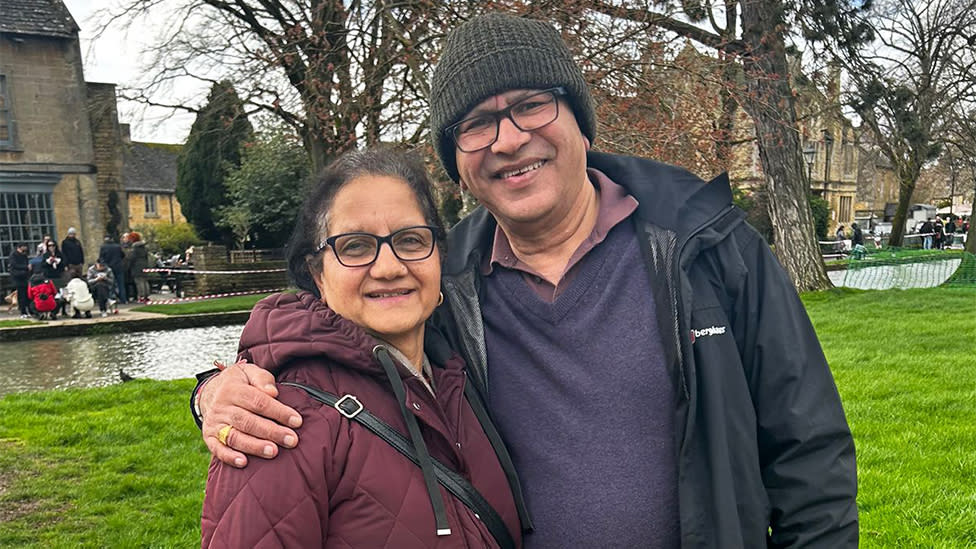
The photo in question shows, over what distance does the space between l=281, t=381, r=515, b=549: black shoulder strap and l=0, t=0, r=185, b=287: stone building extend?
21.9m

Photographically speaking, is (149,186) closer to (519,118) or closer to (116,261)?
(116,261)

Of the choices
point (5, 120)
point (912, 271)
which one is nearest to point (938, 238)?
point (912, 271)

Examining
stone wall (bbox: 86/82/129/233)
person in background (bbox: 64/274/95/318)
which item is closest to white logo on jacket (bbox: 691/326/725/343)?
person in background (bbox: 64/274/95/318)

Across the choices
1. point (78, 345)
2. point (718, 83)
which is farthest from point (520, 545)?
point (78, 345)

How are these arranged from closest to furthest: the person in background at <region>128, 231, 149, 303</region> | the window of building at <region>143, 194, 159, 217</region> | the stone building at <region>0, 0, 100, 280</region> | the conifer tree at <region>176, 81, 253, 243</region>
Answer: the person in background at <region>128, 231, 149, 303</region>
the stone building at <region>0, 0, 100, 280</region>
the conifer tree at <region>176, 81, 253, 243</region>
the window of building at <region>143, 194, 159, 217</region>

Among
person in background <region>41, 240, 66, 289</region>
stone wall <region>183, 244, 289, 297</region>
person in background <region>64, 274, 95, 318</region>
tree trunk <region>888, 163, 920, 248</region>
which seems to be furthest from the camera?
tree trunk <region>888, 163, 920, 248</region>

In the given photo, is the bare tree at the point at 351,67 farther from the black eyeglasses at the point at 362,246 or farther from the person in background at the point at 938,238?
the person in background at the point at 938,238

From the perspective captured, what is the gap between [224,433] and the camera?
58.3 inches

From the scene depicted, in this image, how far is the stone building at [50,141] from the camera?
21.0m

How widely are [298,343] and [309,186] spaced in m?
0.50

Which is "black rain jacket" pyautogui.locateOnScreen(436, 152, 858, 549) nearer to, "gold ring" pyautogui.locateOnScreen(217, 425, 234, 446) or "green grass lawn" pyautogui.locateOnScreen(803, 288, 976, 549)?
"gold ring" pyautogui.locateOnScreen(217, 425, 234, 446)

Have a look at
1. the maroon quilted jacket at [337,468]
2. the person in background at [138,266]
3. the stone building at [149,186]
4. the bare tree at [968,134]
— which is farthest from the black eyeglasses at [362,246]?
the stone building at [149,186]

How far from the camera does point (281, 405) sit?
1481 mm

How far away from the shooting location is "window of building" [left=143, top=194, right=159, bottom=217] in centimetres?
4541
